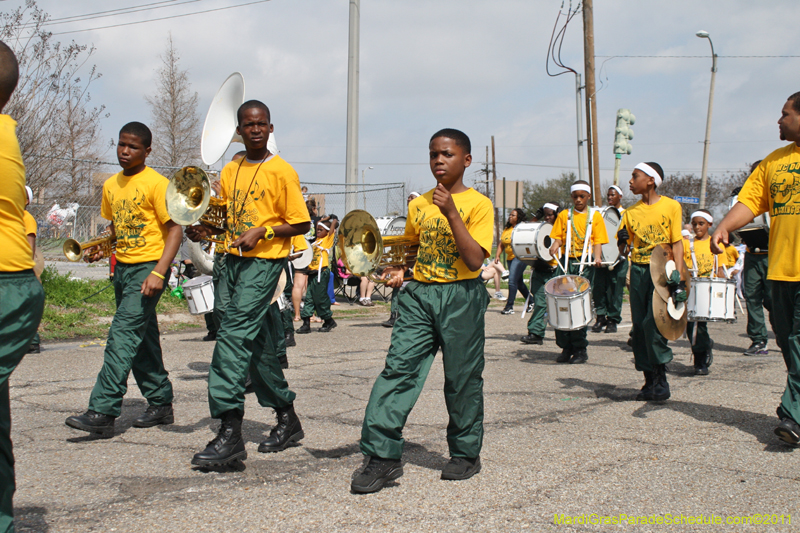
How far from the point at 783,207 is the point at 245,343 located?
11.6 ft

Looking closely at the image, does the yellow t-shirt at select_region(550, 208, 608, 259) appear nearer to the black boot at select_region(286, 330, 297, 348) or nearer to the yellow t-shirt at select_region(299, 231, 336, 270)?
the black boot at select_region(286, 330, 297, 348)

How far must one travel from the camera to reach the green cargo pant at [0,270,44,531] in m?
2.51

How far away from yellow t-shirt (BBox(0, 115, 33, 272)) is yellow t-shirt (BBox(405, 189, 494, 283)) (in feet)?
6.57

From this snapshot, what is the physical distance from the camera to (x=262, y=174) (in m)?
4.22

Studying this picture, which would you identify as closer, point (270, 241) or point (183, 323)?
point (270, 241)

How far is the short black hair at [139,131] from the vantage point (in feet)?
16.2

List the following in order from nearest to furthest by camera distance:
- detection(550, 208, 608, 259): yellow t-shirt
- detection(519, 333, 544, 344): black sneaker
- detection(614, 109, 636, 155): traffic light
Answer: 1. detection(550, 208, 608, 259): yellow t-shirt
2. detection(519, 333, 544, 344): black sneaker
3. detection(614, 109, 636, 155): traffic light

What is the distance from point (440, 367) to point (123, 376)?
3.80 metres

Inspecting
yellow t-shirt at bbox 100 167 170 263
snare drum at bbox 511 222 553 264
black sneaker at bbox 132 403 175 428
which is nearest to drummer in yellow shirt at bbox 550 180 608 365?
snare drum at bbox 511 222 553 264

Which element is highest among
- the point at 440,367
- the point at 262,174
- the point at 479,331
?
the point at 262,174

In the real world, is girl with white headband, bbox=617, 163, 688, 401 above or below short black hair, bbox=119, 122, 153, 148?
below

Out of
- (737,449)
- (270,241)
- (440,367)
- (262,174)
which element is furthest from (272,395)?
(440,367)

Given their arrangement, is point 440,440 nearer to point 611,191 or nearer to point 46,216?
point 611,191

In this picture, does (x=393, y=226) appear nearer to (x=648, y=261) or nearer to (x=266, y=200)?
(x=648, y=261)
